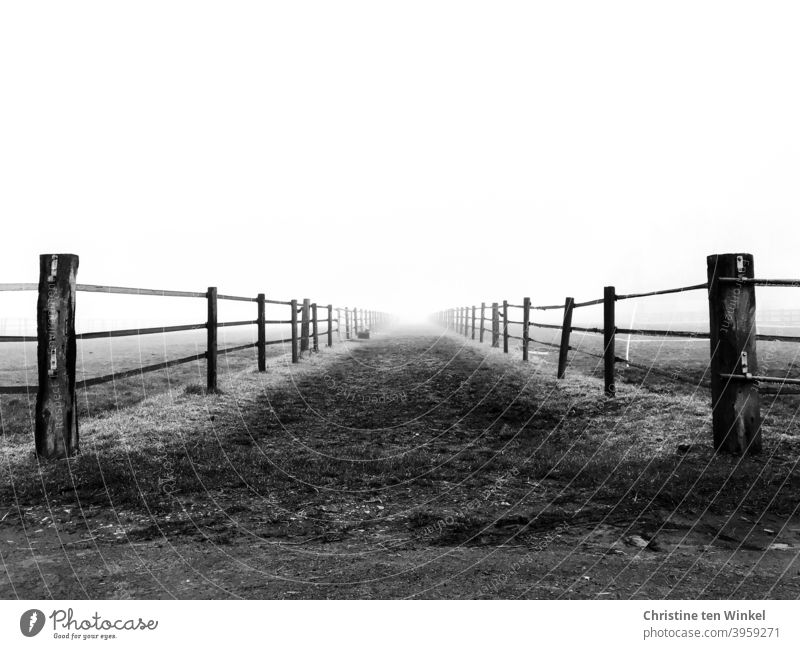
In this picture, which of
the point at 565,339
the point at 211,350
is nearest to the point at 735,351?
the point at 565,339

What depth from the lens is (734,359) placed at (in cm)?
394

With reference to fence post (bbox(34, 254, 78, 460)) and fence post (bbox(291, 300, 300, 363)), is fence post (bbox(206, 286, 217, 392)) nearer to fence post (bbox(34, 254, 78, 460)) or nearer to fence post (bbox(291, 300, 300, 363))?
fence post (bbox(34, 254, 78, 460))

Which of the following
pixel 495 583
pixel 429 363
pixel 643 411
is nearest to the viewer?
pixel 495 583

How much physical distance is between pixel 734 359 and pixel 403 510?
116 inches

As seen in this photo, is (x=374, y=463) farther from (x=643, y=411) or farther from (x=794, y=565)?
(x=643, y=411)

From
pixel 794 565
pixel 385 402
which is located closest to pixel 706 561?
pixel 794 565

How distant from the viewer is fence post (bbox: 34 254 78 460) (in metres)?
4.05

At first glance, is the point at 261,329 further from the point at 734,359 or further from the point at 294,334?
the point at 734,359

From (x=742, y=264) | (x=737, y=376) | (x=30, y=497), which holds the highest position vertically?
(x=742, y=264)

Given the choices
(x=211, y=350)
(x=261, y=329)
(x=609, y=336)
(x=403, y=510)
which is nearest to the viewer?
(x=403, y=510)

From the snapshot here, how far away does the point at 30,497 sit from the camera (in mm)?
3256

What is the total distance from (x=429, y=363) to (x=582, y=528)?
27.2 feet

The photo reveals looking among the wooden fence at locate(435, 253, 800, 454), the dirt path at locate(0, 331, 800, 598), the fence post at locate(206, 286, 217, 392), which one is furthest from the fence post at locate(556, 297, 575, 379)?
the fence post at locate(206, 286, 217, 392)

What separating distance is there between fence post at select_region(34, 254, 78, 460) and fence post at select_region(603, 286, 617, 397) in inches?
233
